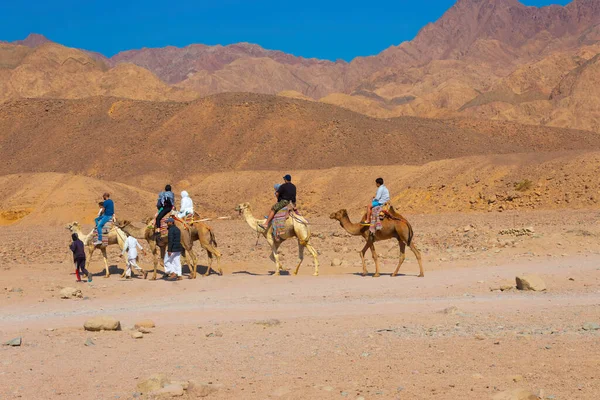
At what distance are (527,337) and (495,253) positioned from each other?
1186 cm

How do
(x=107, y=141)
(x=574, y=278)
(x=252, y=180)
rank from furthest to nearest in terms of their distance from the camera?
(x=107, y=141), (x=252, y=180), (x=574, y=278)

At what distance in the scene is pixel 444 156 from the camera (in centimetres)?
7012

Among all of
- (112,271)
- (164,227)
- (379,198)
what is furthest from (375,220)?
(112,271)

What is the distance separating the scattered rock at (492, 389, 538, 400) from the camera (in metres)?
7.21

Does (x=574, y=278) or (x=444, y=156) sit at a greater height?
(x=444, y=156)

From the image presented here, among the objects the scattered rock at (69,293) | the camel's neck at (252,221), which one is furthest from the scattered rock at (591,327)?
the camel's neck at (252,221)

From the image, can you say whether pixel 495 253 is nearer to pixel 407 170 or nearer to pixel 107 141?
pixel 407 170

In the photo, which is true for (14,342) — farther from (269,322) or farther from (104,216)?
(104,216)

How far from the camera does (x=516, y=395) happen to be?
7230 millimetres

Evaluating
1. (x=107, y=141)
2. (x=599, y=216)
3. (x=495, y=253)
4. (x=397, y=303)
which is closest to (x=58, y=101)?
(x=107, y=141)

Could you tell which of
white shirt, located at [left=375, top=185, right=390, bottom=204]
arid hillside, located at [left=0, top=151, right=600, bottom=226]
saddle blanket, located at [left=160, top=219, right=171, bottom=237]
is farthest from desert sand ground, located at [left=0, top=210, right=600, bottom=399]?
arid hillside, located at [left=0, top=151, right=600, bottom=226]

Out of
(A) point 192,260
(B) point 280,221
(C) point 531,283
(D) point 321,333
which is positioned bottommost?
(D) point 321,333

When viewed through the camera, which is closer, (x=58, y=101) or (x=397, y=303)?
(x=397, y=303)

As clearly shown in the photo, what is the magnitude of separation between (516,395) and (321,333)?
379 centimetres
